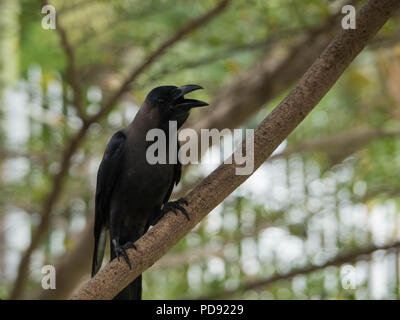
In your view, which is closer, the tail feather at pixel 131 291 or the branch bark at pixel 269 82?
the tail feather at pixel 131 291

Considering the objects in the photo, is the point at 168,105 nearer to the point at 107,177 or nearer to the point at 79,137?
the point at 107,177

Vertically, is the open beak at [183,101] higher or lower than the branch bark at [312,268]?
higher

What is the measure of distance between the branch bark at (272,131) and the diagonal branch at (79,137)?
1.37 m

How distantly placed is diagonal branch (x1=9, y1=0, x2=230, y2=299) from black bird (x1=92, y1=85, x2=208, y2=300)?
2.15 ft

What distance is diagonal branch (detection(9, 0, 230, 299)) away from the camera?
12.0 ft

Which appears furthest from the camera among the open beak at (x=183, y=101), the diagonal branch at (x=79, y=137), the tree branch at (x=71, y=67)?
the diagonal branch at (x=79, y=137)

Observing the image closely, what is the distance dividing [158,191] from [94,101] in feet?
5.98

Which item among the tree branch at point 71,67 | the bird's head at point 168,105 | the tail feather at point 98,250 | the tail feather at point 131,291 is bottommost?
the tail feather at point 131,291

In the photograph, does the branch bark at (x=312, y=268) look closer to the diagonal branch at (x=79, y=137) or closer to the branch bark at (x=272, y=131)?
the diagonal branch at (x=79, y=137)

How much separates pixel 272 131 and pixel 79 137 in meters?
1.83

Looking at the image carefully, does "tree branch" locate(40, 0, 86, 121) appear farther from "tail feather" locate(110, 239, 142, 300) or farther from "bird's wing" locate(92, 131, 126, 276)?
"tail feather" locate(110, 239, 142, 300)

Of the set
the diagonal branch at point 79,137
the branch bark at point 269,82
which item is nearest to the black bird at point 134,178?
the diagonal branch at point 79,137

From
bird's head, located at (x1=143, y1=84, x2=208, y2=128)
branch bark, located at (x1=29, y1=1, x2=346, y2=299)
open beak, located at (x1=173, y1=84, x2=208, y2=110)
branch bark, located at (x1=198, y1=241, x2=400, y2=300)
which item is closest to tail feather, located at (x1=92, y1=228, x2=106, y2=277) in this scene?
bird's head, located at (x1=143, y1=84, x2=208, y2=128)

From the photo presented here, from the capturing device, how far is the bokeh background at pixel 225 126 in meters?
4.03
